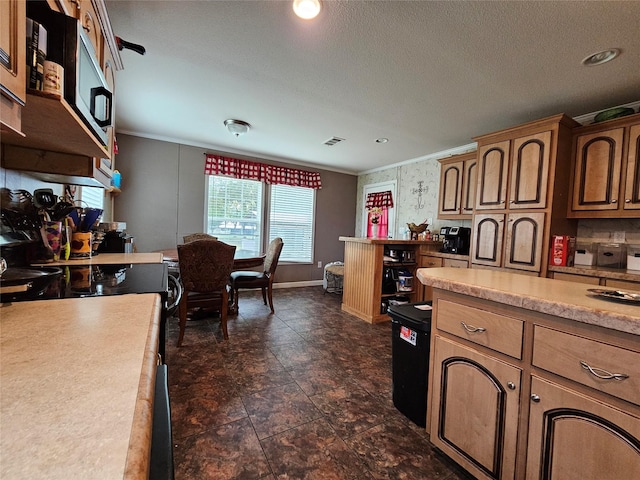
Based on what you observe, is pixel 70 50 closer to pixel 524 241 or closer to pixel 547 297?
pixel 547 297

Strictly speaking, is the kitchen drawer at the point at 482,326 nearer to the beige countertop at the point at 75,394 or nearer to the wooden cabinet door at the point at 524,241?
the beige countertop at the point at 75,394

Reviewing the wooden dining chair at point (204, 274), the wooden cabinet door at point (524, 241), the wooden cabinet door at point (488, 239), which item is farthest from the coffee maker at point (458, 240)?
the wooden dining chair at point (204, 274)

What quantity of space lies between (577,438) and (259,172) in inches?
182

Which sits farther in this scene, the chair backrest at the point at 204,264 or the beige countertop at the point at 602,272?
the chair backrest at the point at 204,264

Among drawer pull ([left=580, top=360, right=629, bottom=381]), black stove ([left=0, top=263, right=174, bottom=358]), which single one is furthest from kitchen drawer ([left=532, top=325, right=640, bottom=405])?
black stove ([left=0, top=263, right=174, bottom=358])

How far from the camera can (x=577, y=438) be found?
92 cm

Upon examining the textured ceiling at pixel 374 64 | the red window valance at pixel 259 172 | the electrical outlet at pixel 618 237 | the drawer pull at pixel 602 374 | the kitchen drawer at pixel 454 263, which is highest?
the textured ceiling at pixel 374 64

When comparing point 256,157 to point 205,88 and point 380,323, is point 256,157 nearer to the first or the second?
point 205,88

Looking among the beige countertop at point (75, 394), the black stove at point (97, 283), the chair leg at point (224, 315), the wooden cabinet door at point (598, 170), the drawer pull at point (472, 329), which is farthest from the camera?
the chair leg at point (224, 315)

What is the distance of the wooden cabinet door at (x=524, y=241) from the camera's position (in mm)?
2598

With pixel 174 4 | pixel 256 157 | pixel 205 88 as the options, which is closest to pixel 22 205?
pixel 174 4

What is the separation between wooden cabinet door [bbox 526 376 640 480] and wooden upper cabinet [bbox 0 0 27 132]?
176cm

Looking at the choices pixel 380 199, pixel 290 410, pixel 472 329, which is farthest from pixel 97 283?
pixel 380 199

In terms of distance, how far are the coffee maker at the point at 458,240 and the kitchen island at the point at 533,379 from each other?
87.9 inches
